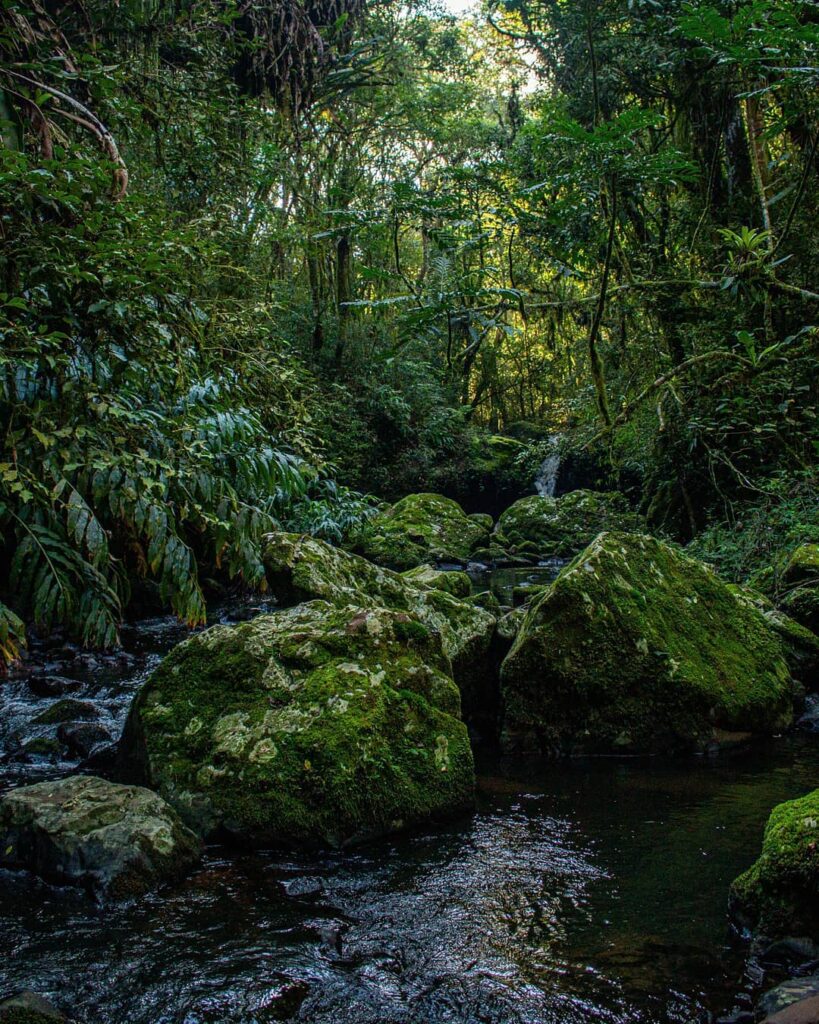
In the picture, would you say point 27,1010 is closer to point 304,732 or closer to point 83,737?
point 304,732

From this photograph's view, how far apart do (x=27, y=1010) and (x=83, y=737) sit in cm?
277

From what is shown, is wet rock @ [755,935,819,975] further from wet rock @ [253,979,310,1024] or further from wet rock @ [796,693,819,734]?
wet rock @ [796,693,819,734]

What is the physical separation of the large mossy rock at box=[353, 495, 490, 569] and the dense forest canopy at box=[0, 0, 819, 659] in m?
1.62

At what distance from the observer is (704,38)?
18.9 feet

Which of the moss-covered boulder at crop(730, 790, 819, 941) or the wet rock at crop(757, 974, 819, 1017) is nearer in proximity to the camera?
the wet rock at crop(757, 974, 819, 1017)

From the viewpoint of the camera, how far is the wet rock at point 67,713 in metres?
4.84

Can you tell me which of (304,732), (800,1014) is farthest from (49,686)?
(800,1014)

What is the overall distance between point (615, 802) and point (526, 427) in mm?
19992

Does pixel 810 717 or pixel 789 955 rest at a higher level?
pixel 789 955

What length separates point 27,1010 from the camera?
191 cm

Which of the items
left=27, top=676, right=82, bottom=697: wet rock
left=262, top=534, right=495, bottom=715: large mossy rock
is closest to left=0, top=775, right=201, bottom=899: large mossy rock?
left=262, top=534, right=495, bottom=715: large mossy rock

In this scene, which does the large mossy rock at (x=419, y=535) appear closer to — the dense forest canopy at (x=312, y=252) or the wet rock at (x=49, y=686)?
the dense forest canopy at (x=312, y=252)

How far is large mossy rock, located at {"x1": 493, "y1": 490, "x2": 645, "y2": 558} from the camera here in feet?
37.3

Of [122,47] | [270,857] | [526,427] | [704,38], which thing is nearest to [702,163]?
[704,38]
